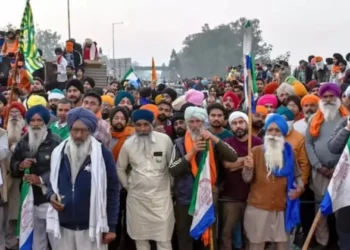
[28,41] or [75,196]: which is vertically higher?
[28,41]

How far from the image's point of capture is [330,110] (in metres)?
7.16

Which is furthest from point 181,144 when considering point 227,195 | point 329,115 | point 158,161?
point 329,115

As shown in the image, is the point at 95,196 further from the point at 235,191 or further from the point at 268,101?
the point at 268,101

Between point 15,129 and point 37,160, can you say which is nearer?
point 37,160

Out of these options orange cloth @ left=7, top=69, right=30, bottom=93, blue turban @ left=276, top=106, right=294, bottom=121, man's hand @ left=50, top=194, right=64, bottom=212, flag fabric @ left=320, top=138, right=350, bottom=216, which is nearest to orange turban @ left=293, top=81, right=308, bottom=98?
blue turban @ left=276, top=106, right=294, bottom=121

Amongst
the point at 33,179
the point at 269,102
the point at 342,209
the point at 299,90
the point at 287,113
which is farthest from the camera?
the point at 299,90

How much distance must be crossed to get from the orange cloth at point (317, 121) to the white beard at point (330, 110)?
0.04 meters

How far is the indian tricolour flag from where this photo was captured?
630 cm

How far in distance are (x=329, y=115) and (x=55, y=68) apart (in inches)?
434

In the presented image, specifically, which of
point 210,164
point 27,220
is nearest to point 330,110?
point 210,164

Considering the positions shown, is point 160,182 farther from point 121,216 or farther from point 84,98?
point 84,98

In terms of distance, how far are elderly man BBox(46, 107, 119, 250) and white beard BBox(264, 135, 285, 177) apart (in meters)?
1.77

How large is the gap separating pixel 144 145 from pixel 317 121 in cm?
218

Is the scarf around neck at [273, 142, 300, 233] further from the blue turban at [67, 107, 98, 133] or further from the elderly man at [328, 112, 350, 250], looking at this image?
the blue turban at [67, 107, 98, 133]
